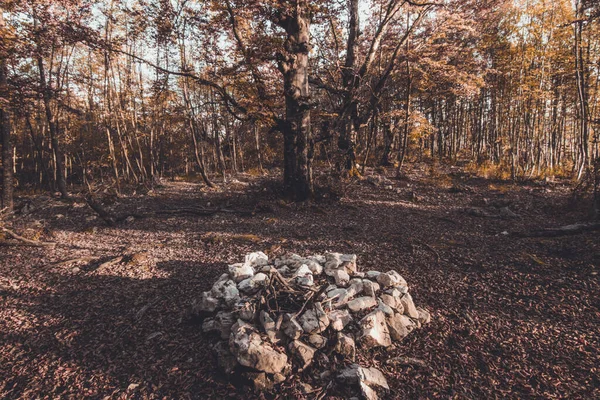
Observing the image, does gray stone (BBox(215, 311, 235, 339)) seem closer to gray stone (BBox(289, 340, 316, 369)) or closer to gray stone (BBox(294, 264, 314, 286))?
gray stone (BBox(289, 340, 316, 369))

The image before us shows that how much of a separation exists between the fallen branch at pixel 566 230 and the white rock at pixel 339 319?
13.7ft

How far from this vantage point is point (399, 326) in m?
2.62

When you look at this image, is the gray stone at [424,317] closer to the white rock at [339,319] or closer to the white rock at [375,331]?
the white rock at [375,331]

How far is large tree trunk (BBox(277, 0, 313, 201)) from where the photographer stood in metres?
7.24

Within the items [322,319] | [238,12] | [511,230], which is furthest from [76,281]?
[511,230]

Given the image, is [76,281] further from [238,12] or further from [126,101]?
[126,101]

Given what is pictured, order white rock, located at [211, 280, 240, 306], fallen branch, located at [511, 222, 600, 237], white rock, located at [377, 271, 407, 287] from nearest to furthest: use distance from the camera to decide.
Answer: white rock, located at [211, 280, 240, 306] < white rock, located at [377, 271, 407, 287] < fallen branch, located at [511, 222, 600, 237]

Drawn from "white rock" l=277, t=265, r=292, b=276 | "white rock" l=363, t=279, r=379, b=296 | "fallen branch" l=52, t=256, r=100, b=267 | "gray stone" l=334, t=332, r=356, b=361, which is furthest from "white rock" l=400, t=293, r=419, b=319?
"fallen branch" l=52, t=256, r=100, b=267

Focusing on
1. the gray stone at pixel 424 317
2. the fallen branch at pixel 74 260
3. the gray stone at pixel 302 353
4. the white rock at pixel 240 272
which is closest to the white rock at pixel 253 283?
the white rock at pixel 240 272

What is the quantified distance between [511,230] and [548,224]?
39.8 inches

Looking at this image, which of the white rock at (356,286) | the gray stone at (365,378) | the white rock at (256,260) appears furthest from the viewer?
the white rock at (256,260)

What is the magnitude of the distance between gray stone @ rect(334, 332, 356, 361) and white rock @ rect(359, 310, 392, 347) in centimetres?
14

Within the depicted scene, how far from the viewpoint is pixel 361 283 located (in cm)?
293

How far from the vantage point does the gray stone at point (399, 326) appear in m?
2.58
